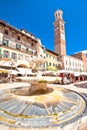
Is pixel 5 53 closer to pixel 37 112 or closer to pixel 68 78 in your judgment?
pixel 68 78

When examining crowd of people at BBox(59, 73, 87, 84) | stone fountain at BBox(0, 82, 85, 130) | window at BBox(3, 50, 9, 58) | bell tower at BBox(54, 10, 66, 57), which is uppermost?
bell tower at BBox(54, 10, 66, 57)

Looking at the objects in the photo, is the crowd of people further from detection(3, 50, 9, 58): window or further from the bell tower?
the bell tower

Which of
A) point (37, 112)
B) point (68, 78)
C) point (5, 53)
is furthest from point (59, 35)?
point (37, 112)

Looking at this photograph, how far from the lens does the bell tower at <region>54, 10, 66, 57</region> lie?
46594 millimetres

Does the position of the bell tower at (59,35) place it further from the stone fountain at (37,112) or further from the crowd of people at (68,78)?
the stone fountain at (37,112)

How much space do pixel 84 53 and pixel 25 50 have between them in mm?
37687

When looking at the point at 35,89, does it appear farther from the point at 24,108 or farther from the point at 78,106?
the point at 78,106

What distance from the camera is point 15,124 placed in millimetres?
3523

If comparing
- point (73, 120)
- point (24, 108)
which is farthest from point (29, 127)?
point (73, 120)

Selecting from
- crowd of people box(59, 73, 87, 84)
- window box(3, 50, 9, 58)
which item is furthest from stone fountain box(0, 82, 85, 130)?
window box(3, 50, 9, 58)

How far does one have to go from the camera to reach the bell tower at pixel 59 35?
4659 centimetres

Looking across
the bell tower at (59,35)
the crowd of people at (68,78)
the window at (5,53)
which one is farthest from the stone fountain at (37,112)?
the bell tower at (59,35)

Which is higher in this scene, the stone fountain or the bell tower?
the bell tower

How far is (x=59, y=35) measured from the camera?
47.6 meters
